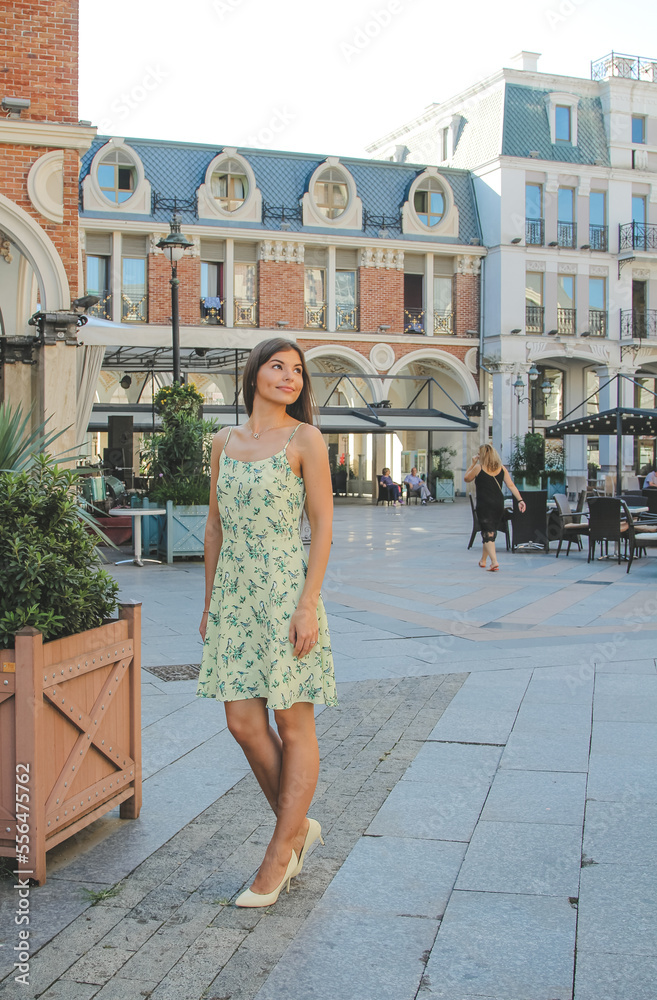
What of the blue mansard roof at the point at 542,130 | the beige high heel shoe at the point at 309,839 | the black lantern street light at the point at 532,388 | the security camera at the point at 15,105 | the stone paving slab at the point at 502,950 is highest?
the blue mansard roof at the point at 542,130

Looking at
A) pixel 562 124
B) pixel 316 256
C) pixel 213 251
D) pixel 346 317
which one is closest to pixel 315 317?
pixel 346 317

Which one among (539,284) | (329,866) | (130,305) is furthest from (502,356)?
(329,866)

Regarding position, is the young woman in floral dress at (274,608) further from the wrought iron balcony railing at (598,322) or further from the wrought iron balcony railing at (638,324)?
the wrought iron balcony railing at (638,324)

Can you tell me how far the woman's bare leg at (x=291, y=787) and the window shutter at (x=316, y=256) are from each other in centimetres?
2960

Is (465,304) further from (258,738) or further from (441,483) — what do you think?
(258,738)

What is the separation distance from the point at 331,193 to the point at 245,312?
510cm

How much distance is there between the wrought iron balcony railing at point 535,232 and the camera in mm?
33188

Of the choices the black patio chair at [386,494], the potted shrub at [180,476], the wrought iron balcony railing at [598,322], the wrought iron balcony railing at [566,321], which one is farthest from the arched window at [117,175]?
the potted shrub at [180,476]

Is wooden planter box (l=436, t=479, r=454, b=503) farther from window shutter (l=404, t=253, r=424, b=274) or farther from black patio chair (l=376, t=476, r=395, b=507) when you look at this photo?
window shutter (l=404, t=253, r=424, b=274)

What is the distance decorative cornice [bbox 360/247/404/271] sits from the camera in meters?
31.8

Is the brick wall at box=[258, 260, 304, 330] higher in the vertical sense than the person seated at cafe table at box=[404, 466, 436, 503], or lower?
higher

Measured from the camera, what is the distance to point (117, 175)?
2908cm

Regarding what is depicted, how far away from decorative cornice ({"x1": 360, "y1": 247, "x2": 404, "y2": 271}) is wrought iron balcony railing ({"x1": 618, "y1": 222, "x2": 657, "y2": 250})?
27.5 ft

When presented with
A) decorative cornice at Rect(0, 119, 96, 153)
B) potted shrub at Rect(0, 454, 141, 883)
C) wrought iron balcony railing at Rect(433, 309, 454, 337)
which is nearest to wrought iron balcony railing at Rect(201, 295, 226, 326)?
wrought iron balcony railing at Rect(433, 309, 454, 337)
